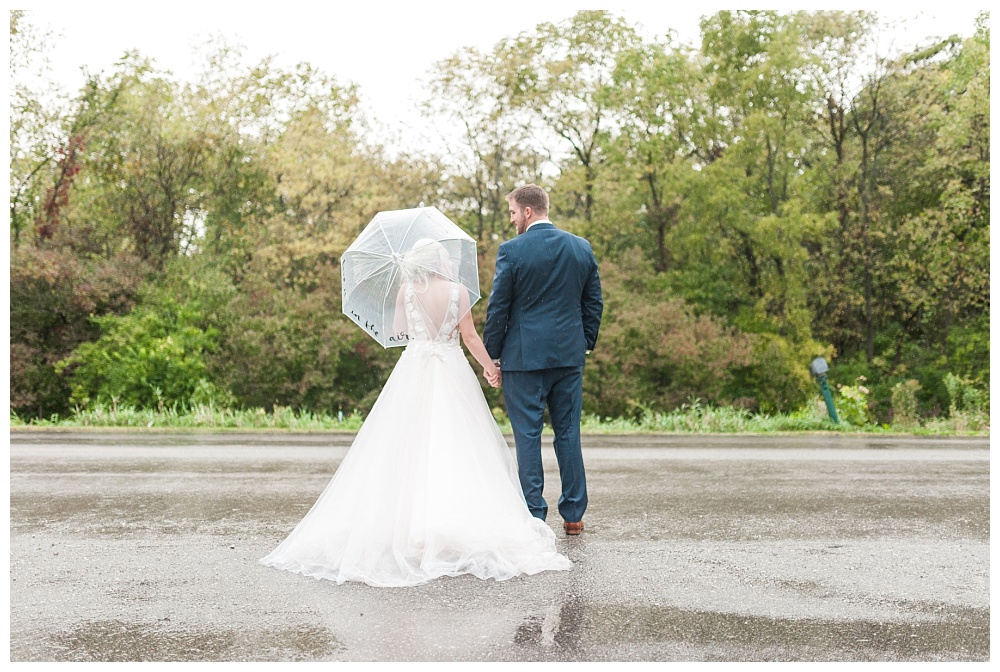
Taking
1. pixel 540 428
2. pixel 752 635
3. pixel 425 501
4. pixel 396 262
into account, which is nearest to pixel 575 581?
pixel 425 501

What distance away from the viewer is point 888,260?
26312 millimetres

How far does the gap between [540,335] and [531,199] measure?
0.89 meters

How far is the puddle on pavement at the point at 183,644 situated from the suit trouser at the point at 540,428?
2166 millimetres

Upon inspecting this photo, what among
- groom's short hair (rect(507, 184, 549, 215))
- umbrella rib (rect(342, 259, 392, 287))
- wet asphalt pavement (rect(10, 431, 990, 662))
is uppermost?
→ groom's short hair (rect(507, 184, 549, 215))

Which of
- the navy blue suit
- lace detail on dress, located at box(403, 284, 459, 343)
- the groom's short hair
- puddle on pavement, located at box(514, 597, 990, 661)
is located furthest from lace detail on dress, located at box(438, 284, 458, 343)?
puddle on pavement, located at box(514, 597, 990, 661)

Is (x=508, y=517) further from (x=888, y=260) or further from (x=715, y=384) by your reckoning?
(x=888, y=260)

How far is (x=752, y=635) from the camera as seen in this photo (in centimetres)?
404

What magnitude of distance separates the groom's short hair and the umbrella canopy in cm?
44

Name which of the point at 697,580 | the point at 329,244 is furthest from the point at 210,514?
the point at 329,244

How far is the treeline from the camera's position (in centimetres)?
1889

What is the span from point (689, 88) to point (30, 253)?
15.8 metres

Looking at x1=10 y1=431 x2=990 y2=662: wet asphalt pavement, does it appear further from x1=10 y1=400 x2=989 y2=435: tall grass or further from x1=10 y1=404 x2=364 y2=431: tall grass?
x1=10 y1=404 x2=364 y2=431: tall grass

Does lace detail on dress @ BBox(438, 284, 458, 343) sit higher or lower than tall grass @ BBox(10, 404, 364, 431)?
higher

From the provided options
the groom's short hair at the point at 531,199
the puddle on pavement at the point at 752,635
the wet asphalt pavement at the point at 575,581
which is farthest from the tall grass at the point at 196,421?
the puddle on pavement at the point at 752,635
